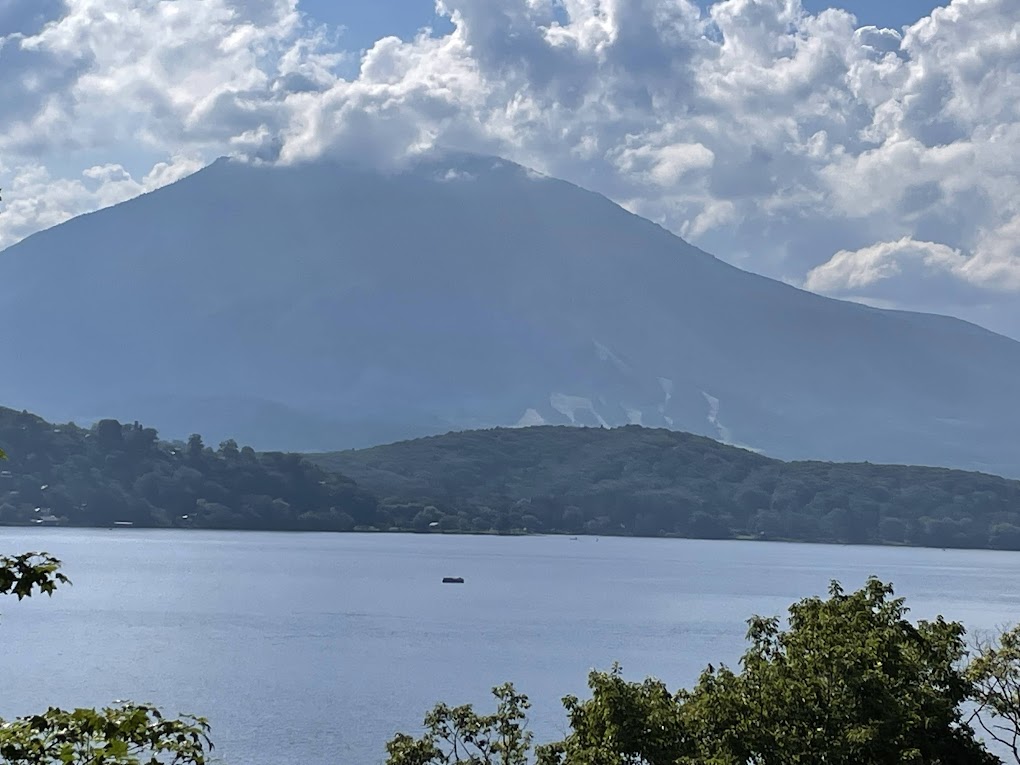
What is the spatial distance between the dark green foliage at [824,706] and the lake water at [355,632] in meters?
27.8

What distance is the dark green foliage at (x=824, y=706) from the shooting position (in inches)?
772

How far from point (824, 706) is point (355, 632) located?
75.0 metres

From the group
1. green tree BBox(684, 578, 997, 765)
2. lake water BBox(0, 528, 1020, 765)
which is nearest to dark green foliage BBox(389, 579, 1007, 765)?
green tree BBox(684, 578, 997, 765)

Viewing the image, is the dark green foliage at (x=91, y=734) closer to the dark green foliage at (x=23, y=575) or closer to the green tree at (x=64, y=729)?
the green tree at (x=64, y=729)

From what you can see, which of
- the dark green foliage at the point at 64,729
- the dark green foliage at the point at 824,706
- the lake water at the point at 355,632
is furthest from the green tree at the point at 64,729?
the lake water at the point at 355,632

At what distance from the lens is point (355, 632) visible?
304 ft

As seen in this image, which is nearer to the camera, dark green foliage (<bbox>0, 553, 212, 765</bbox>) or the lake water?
dark green foliage (<bbox>0, 553, 212, 765</bbox>)

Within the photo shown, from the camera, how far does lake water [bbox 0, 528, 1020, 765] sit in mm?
59875

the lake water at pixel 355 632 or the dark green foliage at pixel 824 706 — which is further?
the lake water at pixel 355 632

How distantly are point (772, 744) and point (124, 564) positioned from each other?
145248 mm

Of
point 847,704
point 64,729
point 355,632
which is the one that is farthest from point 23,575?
point 355,632

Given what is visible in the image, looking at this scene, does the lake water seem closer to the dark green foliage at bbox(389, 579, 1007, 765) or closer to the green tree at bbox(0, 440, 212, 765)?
the dark green foliage at bbox(389, 579, 1007, 765)

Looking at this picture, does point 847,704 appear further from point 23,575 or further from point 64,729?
point 23,575

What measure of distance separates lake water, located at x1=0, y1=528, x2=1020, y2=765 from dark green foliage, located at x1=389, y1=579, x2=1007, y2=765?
91.2 feet
